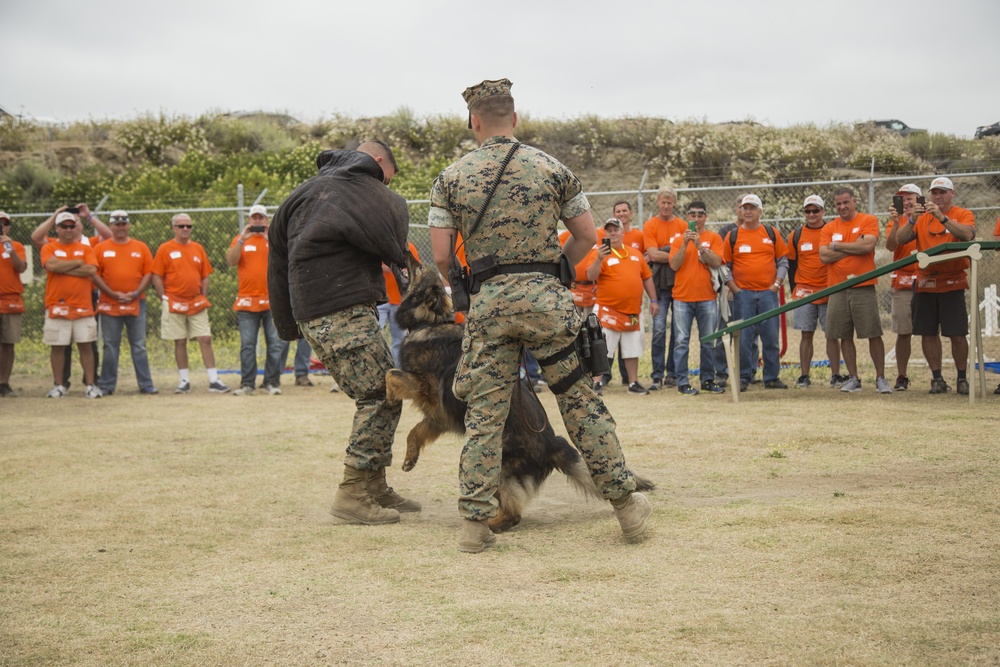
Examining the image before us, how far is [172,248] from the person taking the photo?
11.1 meters

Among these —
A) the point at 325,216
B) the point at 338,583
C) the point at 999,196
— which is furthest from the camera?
the point at 999,196

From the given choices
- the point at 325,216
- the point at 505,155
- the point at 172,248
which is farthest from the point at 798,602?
the point at 172,248

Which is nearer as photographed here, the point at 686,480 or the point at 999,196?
the point at 686,480

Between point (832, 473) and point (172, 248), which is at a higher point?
point (172, 248)

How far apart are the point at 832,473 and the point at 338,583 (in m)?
3.38

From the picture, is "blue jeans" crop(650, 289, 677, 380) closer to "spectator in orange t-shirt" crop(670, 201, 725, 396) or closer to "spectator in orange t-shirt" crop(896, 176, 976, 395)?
"spectator in orange t-shirt" crop(670, 201, 725, 396)

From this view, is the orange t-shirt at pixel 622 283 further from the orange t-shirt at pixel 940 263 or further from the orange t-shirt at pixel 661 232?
the orange t-shirt at pixel 940 263

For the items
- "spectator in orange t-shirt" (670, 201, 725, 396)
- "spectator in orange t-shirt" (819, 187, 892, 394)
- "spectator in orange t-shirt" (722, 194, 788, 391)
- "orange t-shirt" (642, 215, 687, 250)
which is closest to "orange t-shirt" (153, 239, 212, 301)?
"orange t-shirt" (642, 215, 687, 250)

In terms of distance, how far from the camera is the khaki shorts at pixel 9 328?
35.9ft

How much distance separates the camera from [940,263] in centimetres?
882

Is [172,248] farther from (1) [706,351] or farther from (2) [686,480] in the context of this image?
(2) [686,480]

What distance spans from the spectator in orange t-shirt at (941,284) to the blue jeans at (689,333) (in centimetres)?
213

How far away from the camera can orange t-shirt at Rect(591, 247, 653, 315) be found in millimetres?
10031

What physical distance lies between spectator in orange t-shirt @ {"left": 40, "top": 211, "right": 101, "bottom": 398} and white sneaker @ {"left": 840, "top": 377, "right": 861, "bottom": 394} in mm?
8757
